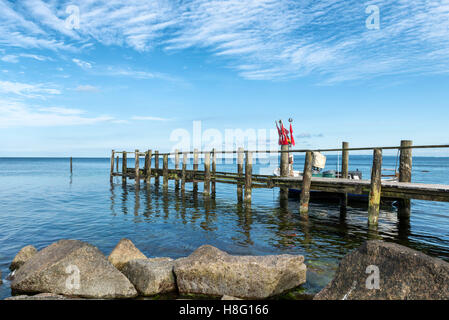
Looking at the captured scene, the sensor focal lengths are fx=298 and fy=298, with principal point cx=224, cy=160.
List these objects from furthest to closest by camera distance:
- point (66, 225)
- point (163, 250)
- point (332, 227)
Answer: point (66, 225) < point (332, 227) < point (163, 250)

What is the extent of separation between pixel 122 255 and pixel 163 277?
1.66m

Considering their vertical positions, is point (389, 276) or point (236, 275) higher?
point (389, 276)

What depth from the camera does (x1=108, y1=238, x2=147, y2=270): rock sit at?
22.3 ft

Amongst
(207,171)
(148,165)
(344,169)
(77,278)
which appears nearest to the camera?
(77,278)

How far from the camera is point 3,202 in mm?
19859

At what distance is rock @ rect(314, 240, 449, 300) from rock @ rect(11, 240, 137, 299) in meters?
3.70

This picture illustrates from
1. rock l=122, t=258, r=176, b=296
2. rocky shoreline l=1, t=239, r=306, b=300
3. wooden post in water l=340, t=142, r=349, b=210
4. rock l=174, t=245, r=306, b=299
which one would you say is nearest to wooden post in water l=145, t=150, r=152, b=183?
wooden post in water l=340, t=142, r=349, b=210

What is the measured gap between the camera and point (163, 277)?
578 centimetres

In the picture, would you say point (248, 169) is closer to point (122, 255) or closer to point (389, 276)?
point (122, 255)

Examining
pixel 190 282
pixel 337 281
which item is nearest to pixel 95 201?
pixel 190 282

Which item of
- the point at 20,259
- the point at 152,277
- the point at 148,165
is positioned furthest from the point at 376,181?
the point at 148,165

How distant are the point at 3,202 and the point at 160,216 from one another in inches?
502

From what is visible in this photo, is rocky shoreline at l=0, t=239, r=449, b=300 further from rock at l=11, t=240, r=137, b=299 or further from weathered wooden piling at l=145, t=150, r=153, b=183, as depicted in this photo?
weathered wooden piling at l=145, t=150, r=153, b=183
